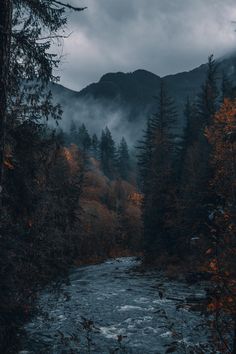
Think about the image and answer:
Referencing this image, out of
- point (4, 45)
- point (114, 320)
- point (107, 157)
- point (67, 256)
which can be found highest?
point (107, 157)

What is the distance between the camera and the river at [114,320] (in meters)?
12.8

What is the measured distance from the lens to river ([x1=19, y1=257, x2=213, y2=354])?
12.8 m

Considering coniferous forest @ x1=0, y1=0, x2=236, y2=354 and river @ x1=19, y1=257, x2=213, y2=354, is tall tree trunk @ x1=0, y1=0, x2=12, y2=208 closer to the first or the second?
coniferous forest @ x1=0, y1=0, x2=236, y2=354

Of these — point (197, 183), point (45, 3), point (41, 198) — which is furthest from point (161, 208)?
point (45, 3)

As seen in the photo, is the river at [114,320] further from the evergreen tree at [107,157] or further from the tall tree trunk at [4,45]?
the evergreen tree at [107,157]

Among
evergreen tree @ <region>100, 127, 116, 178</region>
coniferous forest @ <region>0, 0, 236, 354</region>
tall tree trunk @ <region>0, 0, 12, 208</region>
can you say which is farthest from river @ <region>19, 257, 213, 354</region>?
evergreen tree @ <region>100, 127, 116, 178</region>

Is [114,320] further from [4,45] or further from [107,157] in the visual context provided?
[107,157]

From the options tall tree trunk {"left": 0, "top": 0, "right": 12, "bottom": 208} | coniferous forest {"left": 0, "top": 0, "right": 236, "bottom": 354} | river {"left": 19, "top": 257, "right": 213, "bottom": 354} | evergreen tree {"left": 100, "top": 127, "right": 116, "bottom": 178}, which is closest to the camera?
tall tree trunk {"left": 0, "top": 0, "right": 12, "bottom": 208}

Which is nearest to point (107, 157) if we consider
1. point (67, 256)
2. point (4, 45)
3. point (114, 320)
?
point (67, 256)

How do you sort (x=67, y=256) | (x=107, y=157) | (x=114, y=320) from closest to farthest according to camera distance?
(x=114, y=320) → (x=67, y=256) → (x=107, y=157)

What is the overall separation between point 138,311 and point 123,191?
7207 cm

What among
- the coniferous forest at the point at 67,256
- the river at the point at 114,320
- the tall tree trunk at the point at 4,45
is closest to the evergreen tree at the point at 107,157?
the coniferous forest at the point at 67,256

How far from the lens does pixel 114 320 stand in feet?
55.6

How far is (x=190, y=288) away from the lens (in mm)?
24156
